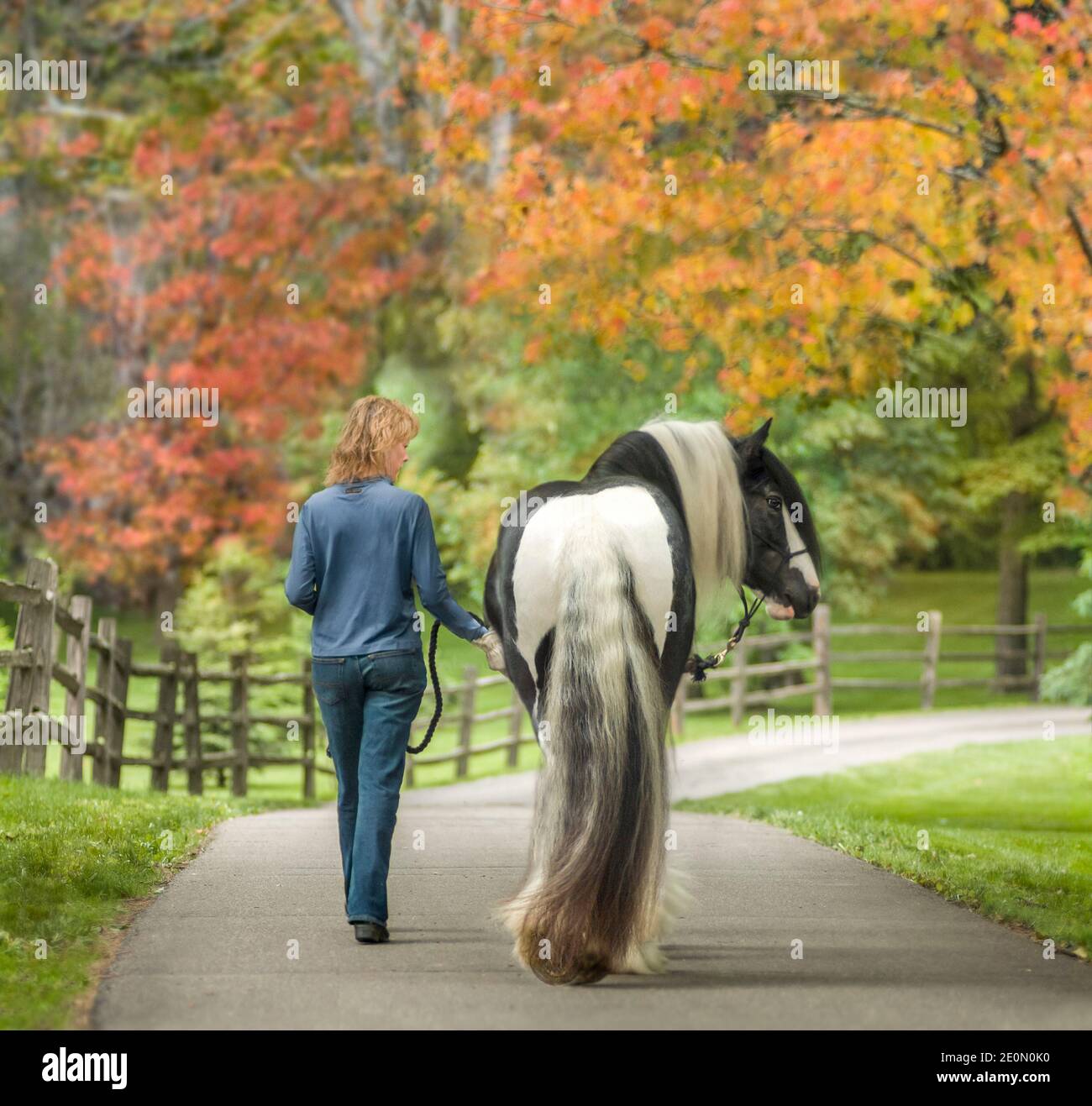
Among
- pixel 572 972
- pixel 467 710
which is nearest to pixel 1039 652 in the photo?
pixel 467 710

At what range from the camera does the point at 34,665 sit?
11031 mm

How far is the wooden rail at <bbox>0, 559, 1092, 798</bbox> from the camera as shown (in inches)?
438

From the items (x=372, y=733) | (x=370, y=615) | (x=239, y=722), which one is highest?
(x=370, y=615)

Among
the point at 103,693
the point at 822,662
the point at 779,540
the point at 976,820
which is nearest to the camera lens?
the point at 779,540

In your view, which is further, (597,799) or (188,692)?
(188,692)

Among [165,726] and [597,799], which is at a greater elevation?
[597,799]

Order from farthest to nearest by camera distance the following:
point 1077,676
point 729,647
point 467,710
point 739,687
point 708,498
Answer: point 739,687 → point 1077,676 → point 467,710 → point 729,647 → point 708,498

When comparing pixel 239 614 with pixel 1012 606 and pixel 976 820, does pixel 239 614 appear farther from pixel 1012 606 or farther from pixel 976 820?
pixel 1012 606

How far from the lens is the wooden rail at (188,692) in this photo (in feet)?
36.5

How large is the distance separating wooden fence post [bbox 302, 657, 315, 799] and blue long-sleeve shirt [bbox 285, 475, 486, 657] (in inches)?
443

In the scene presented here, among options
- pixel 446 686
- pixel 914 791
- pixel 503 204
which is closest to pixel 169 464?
pixel 446 686

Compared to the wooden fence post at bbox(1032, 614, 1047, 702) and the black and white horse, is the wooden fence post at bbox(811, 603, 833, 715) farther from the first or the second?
the black and white horse

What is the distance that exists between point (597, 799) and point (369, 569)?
1.21m

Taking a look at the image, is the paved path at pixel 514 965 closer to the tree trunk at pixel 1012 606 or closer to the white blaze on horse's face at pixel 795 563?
the white blaze on horse's face at pixel 795 563
